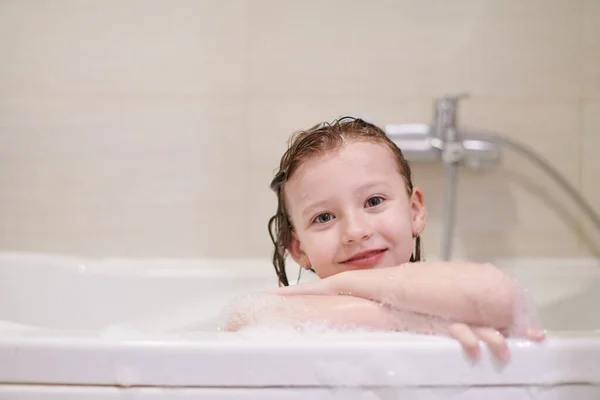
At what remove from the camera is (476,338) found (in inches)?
24.3

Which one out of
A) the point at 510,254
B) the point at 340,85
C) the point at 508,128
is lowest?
the point at 510,254

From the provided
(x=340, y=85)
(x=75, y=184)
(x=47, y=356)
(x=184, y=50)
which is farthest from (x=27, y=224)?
(x=47, y=356)

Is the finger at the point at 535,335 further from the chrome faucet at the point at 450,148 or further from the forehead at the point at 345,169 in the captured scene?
the chrome faucet at the point at 450,148

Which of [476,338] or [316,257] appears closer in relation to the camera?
[476,338]

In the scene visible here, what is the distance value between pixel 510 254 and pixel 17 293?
1144 mm

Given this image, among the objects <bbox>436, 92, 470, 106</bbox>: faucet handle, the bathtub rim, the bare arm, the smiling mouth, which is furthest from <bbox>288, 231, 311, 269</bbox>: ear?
<bbox>436, 92, 470, 106</bbox>: faucet handle

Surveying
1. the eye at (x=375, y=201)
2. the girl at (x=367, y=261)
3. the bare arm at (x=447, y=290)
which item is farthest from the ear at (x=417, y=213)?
the bare arm at (x=447, y=290)

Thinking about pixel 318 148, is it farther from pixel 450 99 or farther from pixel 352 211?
pixel 450 99

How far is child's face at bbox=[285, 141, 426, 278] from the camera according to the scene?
33.4 inches

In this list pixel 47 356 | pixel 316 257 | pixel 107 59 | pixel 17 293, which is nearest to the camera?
pixel 47 356

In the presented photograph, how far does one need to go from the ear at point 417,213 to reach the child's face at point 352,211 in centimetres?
6

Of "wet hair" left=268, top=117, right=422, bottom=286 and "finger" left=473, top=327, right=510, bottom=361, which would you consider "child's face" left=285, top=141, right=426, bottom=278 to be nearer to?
"wet hair" left=268, top=117, right=422, bottom=286

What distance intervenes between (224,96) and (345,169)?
2.22 ft

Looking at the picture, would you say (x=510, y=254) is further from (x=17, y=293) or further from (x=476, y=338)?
(x=17, y=293)
